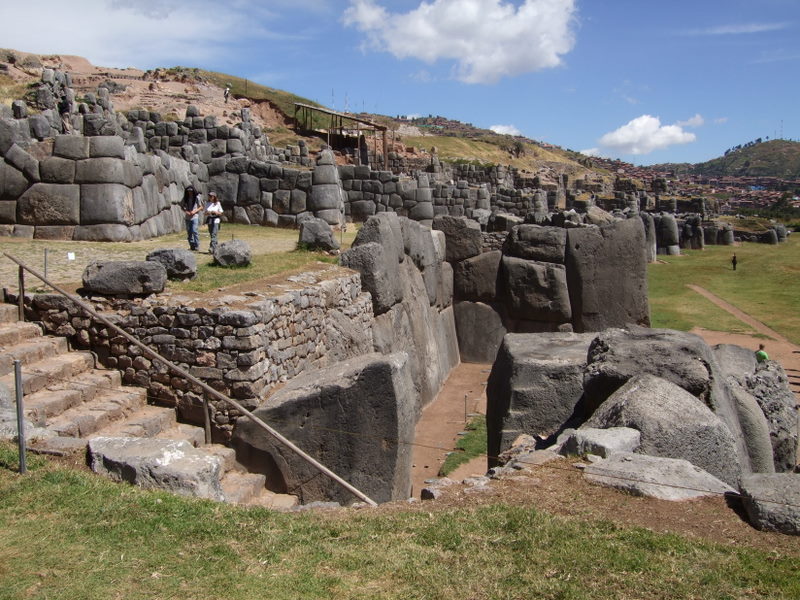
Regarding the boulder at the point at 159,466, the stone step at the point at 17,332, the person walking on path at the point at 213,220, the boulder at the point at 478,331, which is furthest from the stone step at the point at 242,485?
the boulder at the point at 478,331

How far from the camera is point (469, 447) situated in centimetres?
1229

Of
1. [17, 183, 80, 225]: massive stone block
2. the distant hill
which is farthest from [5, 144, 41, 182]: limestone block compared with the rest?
the distant hill

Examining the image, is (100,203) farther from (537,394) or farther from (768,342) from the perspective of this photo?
(768,342)

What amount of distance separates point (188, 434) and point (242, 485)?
1109 mm

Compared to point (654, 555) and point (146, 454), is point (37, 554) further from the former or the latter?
point (654, 555)

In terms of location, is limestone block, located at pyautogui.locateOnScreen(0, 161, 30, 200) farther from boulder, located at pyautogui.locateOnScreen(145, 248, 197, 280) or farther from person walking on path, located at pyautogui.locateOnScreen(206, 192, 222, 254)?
boulder, located at pyautogui.locateOnScreen(145, 248, 197, 280)

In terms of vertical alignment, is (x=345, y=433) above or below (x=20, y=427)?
below

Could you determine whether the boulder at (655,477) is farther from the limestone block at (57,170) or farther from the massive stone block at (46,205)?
the limestone block at (57,170)

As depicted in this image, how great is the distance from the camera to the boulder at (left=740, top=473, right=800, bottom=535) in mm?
5277

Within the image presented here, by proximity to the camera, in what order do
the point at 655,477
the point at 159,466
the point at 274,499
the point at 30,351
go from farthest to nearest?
the point at 30,351 → the point at 274,499 → the point at 159,466 → the point at 655,477

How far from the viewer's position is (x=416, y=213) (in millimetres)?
25031

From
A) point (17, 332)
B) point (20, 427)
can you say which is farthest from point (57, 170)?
point (20, 427)

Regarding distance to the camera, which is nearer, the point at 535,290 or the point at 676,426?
the point at 676,426

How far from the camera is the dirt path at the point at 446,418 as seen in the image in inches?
448
